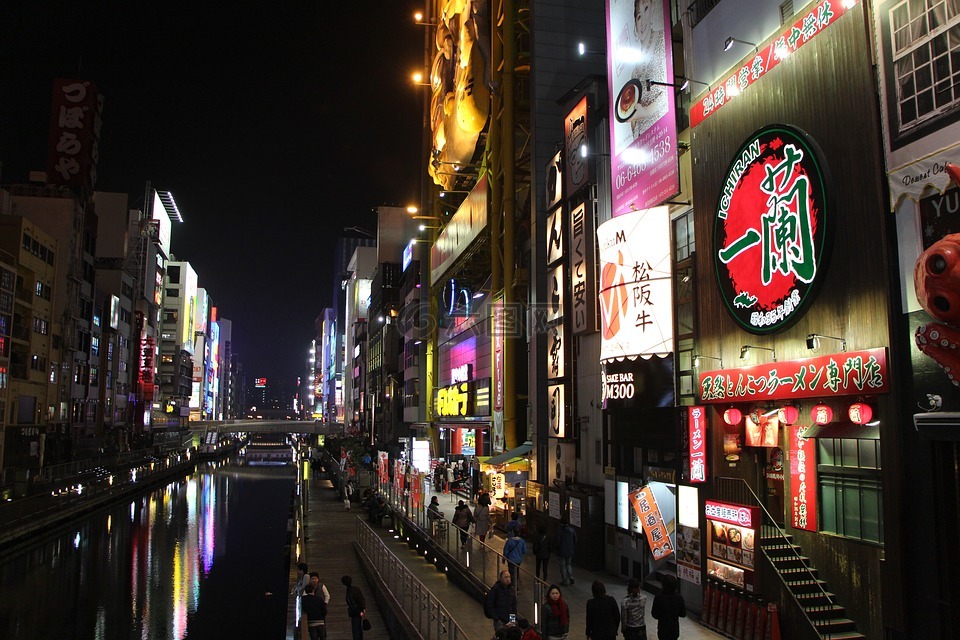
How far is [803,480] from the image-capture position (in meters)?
11.9

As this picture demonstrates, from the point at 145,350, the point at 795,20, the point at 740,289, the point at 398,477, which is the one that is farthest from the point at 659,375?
the point at 145,350

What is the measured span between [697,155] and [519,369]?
1799cm

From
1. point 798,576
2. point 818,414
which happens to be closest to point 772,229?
point 818,414

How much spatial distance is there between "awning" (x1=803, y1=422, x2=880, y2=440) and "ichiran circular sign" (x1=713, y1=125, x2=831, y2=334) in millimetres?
1796

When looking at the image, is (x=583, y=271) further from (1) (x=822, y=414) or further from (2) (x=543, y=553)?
(1) (x=822, y=414)

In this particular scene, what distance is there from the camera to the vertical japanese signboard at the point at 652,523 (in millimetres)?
Answer: 15352

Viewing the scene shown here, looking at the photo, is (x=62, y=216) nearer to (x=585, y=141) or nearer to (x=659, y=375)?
(x=585, y=141)

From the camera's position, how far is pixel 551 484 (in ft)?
76.5

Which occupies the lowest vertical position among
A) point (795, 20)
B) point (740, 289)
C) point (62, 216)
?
point (740, 289)

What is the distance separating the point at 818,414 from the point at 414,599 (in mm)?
9260

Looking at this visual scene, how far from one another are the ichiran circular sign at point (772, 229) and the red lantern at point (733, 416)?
153cm

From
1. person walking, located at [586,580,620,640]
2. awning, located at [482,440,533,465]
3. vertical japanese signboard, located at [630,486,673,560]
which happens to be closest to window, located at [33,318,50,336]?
awning, located at [482,440,533,465]

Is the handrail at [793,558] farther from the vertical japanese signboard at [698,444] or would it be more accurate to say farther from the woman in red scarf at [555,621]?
the woman in red scarf at [555,621]

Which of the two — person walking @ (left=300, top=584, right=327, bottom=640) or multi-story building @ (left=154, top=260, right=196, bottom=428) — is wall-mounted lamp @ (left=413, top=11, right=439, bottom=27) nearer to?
person walking @ (left=300, top=584, right=327, bottom=640)
